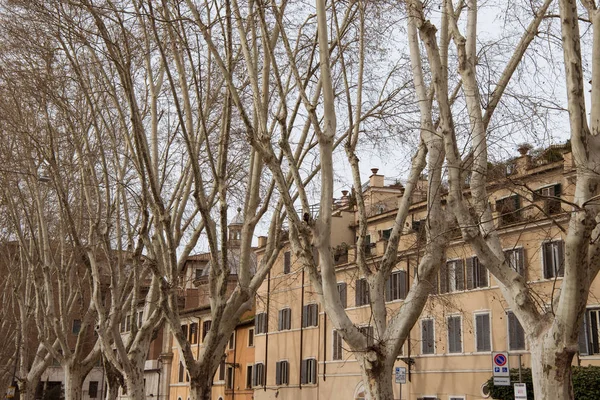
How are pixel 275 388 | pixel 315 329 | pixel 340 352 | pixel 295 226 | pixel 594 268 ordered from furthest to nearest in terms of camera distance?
pixel 275 388 → pixel 315 329 → pixel 340 352 → pixel 295 226 → pixel 594 268

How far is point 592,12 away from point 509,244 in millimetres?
18924

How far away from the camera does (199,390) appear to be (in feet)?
41.8

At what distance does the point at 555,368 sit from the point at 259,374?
35.7m

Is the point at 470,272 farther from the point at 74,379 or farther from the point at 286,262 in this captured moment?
the point at 74,379

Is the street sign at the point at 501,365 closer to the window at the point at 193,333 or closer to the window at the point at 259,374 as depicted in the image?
the window at the point at 259,374

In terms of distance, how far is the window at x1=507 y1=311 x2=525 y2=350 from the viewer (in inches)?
1032

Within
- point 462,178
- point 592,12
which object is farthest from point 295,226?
point 592,12

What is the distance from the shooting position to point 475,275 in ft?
94.5

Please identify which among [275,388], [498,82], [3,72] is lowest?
[275,388]

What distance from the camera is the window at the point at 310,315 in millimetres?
37500

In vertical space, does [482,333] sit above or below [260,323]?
below

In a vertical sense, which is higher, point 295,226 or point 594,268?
point 295,226

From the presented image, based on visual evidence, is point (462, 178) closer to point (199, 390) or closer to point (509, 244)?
point (199, 390)

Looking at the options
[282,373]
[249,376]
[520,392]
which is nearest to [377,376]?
[520,392]
